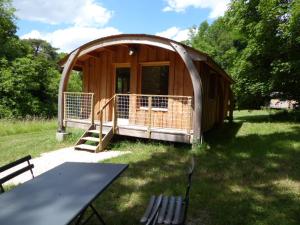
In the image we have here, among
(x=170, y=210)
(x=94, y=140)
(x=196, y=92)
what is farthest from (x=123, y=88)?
(x=170, y=210)

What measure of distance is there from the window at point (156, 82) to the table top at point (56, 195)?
6.57 metres

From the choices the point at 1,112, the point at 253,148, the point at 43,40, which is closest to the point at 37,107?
the point at 1,112

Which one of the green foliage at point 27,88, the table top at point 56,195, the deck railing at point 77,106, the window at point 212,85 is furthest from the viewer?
the green foliage at point 27,88

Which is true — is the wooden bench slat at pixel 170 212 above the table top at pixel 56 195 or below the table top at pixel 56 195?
below

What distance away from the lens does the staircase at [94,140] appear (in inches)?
339

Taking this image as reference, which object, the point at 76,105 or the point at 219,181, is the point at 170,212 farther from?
the point at 76,105

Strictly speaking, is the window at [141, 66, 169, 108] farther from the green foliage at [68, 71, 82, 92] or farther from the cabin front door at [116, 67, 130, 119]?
the green foliage at [68, 71, 82, 92]

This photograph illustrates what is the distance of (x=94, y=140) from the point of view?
8.86 meters

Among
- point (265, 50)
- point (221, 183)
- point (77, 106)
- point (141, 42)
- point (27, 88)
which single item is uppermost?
point (265, 50)

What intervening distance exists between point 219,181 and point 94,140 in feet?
14.5

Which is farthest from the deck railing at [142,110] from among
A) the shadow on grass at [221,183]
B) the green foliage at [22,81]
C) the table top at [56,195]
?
the green foliage at [22,81]

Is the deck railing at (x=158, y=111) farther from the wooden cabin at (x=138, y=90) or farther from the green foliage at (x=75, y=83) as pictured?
the green foliage at (x=75, y=83)

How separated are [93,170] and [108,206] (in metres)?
1.20

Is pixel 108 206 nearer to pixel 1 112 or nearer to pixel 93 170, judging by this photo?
pixel 93 170
